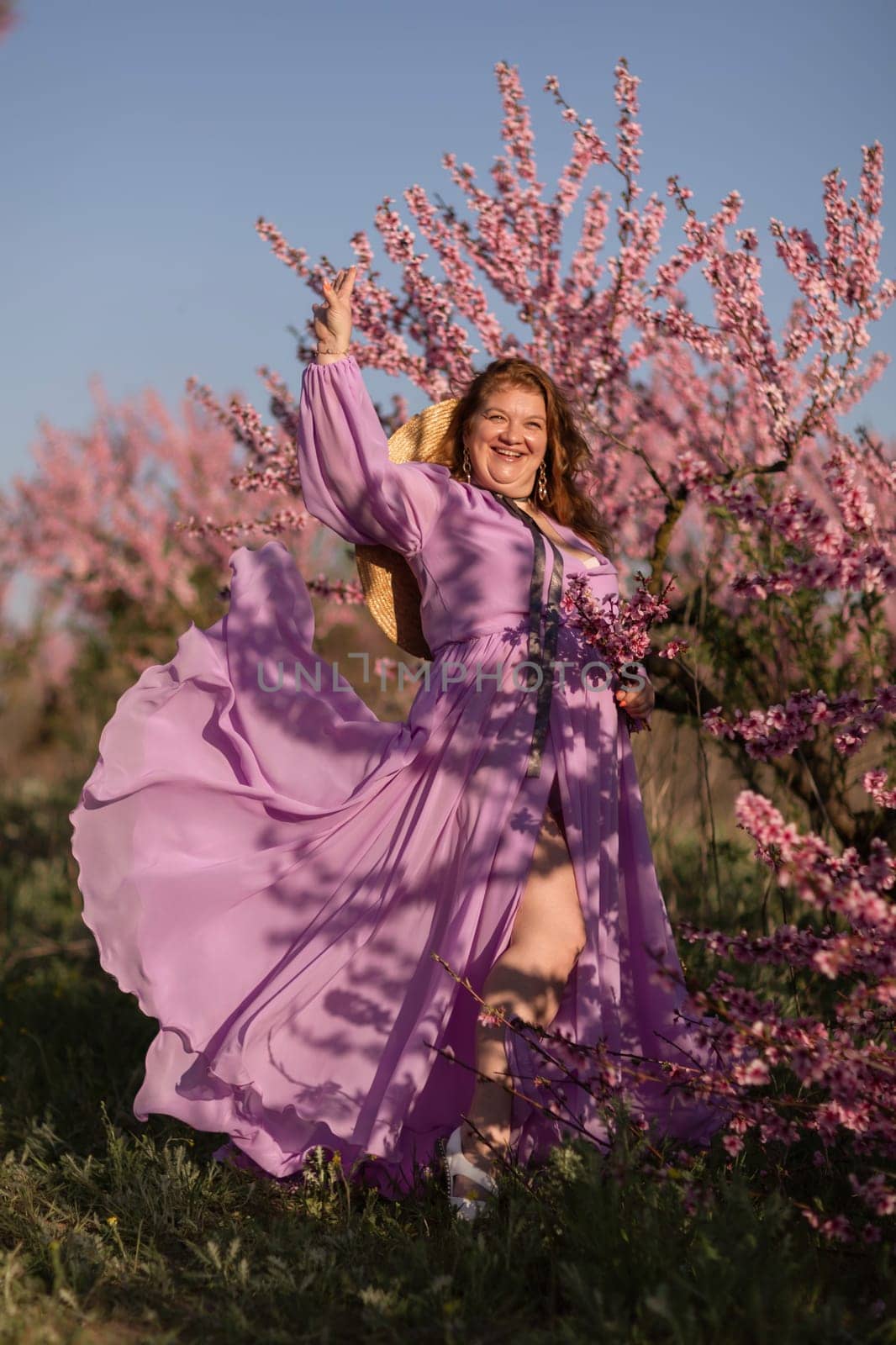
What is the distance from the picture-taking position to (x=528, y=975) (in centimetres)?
279

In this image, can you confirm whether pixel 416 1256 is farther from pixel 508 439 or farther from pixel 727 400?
pixel 727 400

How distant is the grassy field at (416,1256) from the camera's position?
6.49ft

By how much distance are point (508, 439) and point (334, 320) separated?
59 centimetres

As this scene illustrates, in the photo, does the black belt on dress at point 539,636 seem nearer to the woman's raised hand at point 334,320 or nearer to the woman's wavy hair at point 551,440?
the woman's wavy hair at point 551,440

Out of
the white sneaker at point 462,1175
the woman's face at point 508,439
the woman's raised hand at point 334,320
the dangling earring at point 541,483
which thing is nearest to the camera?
the white sneaker at point 462,1175

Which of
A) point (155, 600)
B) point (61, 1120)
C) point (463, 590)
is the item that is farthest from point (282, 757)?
point (155, 600)

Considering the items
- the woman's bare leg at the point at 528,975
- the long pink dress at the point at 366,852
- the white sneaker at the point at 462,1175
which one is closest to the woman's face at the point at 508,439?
the long pink dress at the point at 366,852

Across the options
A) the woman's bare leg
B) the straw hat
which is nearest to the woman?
the woman's bare leg

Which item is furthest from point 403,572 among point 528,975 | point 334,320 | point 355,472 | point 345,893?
point 528,975

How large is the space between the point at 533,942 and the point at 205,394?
337 centimetres

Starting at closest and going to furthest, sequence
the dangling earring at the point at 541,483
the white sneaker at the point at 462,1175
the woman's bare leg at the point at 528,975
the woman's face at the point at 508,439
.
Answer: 1. the white sneaker at the point at 462,1175
2. the woman's bare leg at the point at 528,975
3. the woman's face at the point at 508,439
4. the dangling earring at the point at 541,483

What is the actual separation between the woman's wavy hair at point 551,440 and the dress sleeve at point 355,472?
0.29m

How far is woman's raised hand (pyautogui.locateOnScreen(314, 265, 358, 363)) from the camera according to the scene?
9.34 ft

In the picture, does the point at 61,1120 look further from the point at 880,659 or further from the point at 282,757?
the point at 880,659
